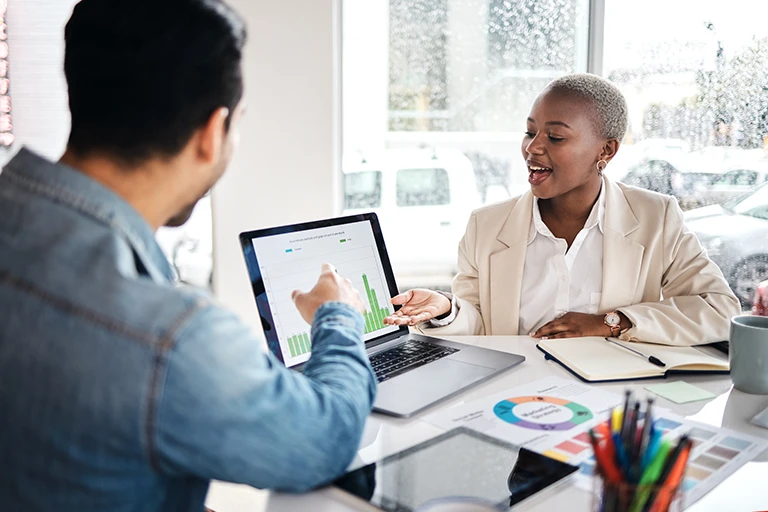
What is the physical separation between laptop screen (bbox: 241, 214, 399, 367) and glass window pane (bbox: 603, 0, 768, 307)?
205cm

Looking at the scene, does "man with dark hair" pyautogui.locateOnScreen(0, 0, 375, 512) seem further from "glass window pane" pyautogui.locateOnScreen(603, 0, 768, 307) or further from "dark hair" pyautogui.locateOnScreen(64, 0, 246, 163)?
"glass window pane" pyautogui.locateOnScreen(603, 0, 768, 307)

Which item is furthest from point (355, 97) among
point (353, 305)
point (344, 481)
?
point (344, 481)

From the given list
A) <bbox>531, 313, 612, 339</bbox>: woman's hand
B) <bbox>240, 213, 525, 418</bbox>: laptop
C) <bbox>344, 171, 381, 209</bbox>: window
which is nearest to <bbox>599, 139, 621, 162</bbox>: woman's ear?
<bbox>531, 313, 612, 339</bbox>: woman's hand

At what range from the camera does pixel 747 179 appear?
3.05 meters

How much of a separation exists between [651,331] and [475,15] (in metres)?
1.95

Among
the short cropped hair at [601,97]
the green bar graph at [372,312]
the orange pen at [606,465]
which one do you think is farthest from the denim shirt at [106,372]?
the short cropped hair at [601,97]

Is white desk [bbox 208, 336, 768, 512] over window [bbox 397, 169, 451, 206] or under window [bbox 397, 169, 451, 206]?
under

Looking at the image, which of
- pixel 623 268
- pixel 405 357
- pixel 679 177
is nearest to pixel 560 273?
pixel 623 268

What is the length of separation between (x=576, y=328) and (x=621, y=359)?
0.23 meters

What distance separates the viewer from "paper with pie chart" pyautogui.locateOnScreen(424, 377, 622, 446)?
102 centimetres

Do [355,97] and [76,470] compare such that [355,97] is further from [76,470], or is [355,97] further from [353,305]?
[76,470]

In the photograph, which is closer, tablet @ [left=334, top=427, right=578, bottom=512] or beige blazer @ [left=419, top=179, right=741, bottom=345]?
tablet @ [left=334, top=427, right=578, bottom=512]

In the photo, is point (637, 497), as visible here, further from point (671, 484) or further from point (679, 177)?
point (679, 177)

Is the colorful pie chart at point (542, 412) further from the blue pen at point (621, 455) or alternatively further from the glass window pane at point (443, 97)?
the glass window pane at point (443, 97)
